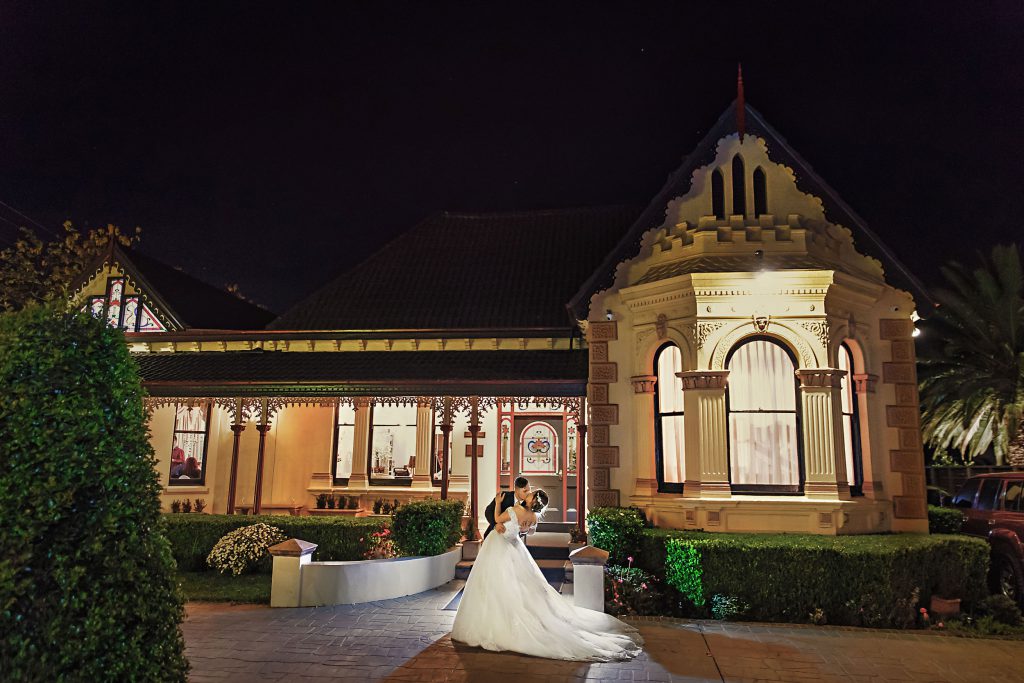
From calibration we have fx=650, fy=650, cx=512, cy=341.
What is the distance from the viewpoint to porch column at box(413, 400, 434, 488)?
647 inches

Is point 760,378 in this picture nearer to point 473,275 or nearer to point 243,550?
point 473,275

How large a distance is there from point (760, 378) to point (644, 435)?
7.32ft

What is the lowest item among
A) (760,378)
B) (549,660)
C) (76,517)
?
(549,660)

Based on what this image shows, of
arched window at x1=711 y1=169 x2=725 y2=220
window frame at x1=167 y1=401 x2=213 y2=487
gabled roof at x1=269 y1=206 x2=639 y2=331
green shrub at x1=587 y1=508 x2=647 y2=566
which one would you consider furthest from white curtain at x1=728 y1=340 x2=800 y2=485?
window frame at x1=167 y1=401 x2=213 y2=487

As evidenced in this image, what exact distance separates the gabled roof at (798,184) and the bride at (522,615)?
5.77 meters

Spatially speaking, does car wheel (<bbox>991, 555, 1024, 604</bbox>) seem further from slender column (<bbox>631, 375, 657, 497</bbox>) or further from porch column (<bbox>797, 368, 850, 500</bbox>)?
slender column (<bbox>631, 375, 657, 497</bbox>)

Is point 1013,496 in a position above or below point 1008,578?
above

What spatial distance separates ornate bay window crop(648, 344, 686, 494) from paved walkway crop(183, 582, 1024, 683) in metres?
2.97

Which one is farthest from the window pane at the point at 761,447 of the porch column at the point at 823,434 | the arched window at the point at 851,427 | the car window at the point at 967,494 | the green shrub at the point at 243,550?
the green shrub at the point at 243,550

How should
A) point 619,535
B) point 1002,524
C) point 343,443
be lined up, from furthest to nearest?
point 343,443 < point 1002,524 < point 619,535

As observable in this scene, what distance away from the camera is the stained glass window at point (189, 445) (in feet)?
54.2

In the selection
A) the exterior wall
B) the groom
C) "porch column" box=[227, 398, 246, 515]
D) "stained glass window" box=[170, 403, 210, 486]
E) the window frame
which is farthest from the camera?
"stained glass window" box=[170, 403, 210, 486]

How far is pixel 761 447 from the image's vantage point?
36.4ft

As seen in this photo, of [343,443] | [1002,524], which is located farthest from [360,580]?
[1002,524]
